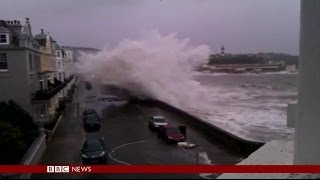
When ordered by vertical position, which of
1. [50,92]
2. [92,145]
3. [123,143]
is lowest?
[123,143]

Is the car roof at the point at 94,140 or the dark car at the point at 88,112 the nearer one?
the car roof at the point at 94,140

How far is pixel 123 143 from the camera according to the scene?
12.7 ft

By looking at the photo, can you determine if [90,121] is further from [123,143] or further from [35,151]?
[35,151]

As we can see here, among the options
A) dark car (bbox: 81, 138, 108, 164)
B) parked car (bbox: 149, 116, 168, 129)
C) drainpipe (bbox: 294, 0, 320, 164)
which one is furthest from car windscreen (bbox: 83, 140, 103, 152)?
Result: drainpipe (bbox: 294, 0, 320, 164)

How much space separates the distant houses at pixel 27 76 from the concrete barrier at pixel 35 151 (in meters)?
0.26

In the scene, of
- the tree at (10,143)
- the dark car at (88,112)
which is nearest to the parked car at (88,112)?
the dark car at (88,112)

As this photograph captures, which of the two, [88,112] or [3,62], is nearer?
[3,62]

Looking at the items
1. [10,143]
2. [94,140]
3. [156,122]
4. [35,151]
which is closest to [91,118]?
[94,140]

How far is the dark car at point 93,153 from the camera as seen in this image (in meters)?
3.03

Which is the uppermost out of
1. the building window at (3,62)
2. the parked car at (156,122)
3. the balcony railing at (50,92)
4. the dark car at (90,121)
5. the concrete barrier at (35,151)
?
the building window at (3,62)

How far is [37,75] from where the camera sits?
14.4 ft

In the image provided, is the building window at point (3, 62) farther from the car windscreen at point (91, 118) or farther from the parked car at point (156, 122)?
the parked car at point (156, 122)

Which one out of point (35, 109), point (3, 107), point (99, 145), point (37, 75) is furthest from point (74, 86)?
point (99, 145)

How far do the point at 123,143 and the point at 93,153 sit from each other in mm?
781
